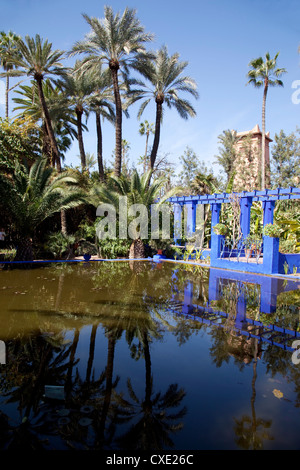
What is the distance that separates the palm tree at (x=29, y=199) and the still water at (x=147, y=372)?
22.8 feet

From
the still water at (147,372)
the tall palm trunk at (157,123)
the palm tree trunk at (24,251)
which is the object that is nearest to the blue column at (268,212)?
the still water at (147,372)

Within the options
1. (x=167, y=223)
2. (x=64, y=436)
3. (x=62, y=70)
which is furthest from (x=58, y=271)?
(x=62, y=70)

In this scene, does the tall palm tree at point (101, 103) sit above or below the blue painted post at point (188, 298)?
above

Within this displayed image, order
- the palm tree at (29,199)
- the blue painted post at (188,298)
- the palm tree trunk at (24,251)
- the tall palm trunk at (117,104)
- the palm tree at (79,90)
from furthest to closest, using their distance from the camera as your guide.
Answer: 1. the palm tree at (79,90)
2. the tall palm trunk at (117,104)
3. the palm tree trunk at (24,251)
4. the palm tree at (29,199)
5. the blue painted post at (188,298)

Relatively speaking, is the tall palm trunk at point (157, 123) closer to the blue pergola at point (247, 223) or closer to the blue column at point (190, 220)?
the blue column at point (190, 220)

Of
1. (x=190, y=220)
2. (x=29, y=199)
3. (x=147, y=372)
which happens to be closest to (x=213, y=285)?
(x=147, y=372)

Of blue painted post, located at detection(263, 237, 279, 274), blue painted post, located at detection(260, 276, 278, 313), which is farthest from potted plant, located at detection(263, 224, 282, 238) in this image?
blue painted post, located at detection(260, 276, 278, 313)

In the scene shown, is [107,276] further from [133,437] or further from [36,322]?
[133,437]

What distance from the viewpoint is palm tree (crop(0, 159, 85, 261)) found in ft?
47.4

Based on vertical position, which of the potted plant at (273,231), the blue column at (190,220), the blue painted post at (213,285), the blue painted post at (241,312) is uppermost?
the blue column at (190,220)

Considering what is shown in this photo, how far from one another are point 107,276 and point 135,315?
4916 mm

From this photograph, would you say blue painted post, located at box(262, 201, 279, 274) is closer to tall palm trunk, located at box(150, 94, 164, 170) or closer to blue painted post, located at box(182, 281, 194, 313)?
blue painted post, located at box(182, 281, 194, 313)

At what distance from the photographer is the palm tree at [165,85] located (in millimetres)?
21219

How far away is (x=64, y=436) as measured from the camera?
2904 mm
